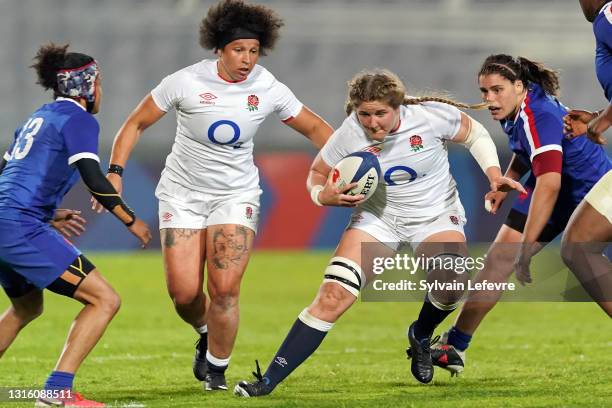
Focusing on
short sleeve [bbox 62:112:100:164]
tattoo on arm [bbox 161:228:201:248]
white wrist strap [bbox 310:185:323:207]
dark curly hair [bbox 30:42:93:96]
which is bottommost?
tattoo on arm [bbox 161:228:201:248]

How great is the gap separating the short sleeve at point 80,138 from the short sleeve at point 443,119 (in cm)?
214

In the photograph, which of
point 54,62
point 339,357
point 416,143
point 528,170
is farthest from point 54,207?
point 339,357

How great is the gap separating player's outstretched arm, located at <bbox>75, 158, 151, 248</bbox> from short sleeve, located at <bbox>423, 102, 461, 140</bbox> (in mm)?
1976

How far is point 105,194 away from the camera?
20.1ft

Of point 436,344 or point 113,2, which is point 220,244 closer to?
point 436,344

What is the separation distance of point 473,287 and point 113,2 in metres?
16.5

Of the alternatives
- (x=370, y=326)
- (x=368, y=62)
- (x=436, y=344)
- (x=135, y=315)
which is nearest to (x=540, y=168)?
(x=436, y=344)

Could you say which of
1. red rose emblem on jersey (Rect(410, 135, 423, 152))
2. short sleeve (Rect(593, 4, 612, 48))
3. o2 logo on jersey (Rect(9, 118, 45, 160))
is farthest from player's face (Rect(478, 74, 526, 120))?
o2 logo on jersey (Rect(9, 118, 45, 160))

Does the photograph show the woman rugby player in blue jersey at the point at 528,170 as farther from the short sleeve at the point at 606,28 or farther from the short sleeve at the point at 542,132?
the short sleeve at the point at 606,28

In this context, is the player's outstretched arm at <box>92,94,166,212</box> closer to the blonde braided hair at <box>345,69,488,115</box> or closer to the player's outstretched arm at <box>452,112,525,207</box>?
the blonde braided hair at <box>345,69,488,115</box>

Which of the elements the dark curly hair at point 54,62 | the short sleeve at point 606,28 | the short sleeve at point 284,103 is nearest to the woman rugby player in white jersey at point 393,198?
the short sleeve at point 284,103

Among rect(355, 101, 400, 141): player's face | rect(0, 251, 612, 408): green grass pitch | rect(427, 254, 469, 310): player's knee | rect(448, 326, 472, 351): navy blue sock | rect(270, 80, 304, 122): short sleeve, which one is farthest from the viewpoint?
rect(448, 326, 472, 351): navy blue sock

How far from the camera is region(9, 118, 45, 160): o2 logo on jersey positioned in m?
6.18

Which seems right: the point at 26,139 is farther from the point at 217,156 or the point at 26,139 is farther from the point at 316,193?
the point at 316,193
